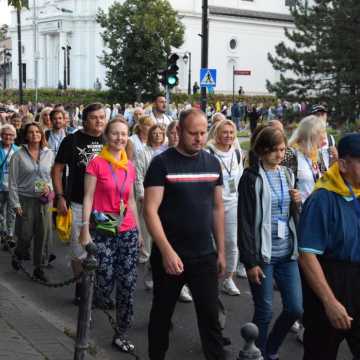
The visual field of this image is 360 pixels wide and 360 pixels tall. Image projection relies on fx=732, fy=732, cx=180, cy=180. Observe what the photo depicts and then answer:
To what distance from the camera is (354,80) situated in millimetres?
32438

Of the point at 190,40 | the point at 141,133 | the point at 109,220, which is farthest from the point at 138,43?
the point at 109,220

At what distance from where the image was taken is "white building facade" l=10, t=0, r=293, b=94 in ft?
261

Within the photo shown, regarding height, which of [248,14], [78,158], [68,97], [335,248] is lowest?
[335,248]

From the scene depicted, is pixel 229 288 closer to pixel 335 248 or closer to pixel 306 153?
pixel 306 153

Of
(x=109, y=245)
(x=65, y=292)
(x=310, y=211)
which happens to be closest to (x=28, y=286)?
(x=65, y=292)

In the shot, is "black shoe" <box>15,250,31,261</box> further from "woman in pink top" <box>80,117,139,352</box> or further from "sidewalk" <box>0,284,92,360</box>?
"woman in pink top" <box>80,117,139,352</box>

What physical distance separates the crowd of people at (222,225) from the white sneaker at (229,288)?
0.40 metres

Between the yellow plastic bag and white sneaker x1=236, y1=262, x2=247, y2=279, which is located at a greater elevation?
the yellow plastic bag

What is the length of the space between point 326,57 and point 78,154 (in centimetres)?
2804

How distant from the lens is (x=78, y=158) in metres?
7.35

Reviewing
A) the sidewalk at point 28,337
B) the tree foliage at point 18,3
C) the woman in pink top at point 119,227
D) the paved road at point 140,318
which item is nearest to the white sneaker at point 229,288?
the paved road at point 140,318

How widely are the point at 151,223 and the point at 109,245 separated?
1.35 meters

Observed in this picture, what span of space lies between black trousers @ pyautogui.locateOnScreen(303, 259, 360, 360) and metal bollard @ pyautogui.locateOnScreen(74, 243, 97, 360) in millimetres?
1457

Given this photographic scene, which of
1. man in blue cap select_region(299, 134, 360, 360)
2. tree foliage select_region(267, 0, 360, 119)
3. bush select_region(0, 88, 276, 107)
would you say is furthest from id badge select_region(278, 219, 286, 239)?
bush select_region(0, 88, 276, 107)
